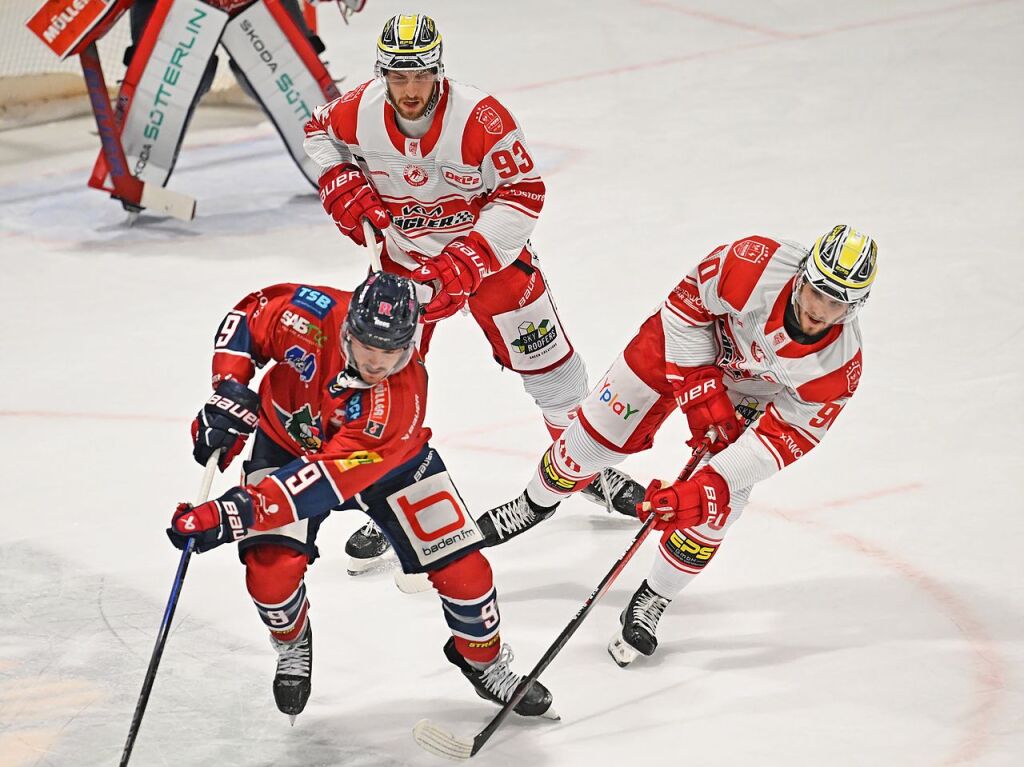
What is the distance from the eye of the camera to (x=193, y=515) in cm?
281

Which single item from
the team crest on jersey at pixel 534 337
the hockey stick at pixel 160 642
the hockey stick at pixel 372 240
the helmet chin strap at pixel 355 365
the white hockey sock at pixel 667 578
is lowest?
the white hockey sock at pixel 667 578

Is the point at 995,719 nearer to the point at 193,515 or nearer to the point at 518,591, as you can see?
the point at 518,591

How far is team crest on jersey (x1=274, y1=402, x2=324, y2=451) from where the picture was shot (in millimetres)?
3117

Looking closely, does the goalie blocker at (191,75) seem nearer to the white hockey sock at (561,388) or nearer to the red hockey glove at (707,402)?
the white hockey sock at (561,388)

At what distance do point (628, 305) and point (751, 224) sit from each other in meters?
1.02

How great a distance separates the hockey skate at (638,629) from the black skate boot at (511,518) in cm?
47

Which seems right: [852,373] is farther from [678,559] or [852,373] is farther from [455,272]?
[455,272]

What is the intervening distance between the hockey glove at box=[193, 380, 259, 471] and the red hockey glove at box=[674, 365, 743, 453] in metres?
1.03

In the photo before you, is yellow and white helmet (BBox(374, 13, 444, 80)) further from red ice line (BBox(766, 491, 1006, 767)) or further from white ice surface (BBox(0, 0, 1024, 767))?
red ice line (BBox(766, 491, 1006, 767))

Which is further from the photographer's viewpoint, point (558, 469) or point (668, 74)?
point (668, 74)

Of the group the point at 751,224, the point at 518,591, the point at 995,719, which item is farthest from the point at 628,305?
the point at 995,719

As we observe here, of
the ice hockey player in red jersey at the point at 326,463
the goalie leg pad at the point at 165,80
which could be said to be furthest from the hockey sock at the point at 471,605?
the goalie leg pad at the point at 165,80

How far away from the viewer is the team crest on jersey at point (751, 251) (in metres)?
3.40

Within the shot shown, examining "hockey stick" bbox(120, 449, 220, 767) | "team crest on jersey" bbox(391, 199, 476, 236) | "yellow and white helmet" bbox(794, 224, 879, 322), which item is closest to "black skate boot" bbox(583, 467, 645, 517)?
"team crest on jersey" bbox(391, 199, 476, 236)
